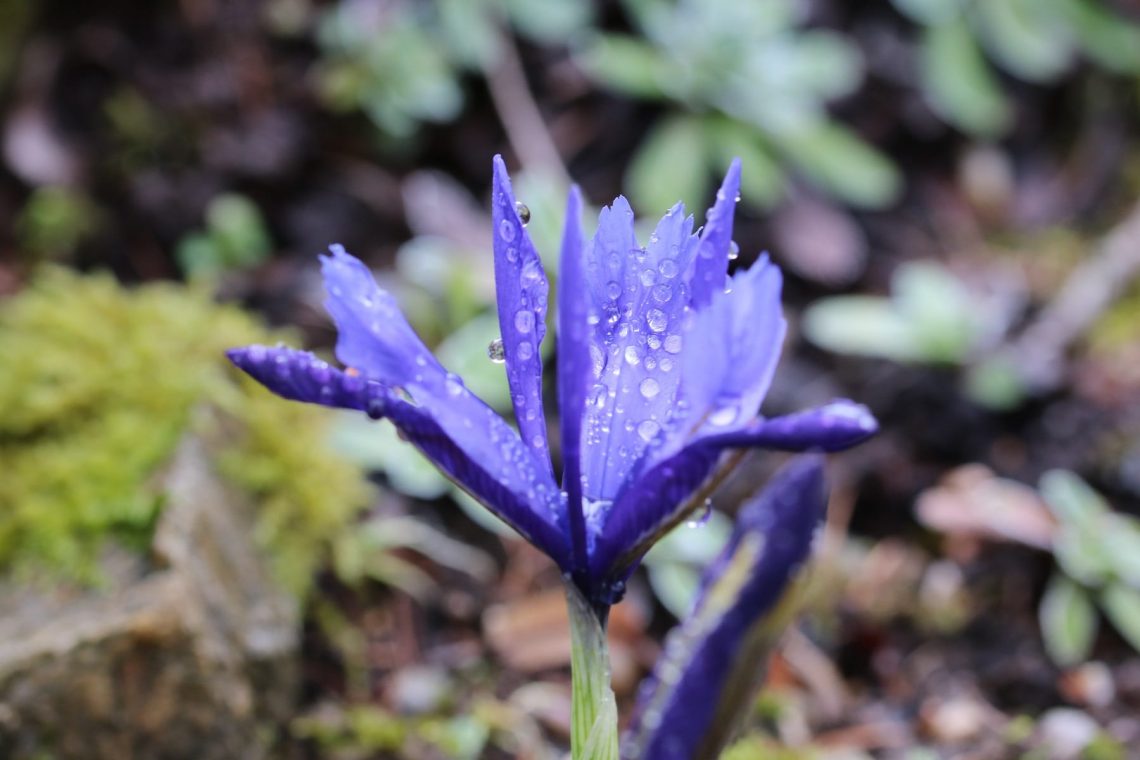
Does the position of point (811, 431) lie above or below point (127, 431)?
above

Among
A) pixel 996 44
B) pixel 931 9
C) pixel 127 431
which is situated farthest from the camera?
pixel 996 44

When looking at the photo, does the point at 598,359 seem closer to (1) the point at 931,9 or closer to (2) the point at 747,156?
(2) the point at 747,156

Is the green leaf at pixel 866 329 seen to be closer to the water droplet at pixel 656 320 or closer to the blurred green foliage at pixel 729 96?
the blurred green foliage at pixel 729 96

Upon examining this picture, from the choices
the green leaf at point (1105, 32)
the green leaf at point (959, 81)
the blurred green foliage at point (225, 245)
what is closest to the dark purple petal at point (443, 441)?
the blurred green foliage at point (225, 245)

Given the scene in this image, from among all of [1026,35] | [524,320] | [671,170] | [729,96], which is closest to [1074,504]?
[671,170]

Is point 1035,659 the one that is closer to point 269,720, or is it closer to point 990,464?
point 990,464

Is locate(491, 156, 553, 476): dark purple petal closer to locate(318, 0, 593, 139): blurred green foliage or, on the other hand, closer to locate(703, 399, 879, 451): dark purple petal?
locate(703, 399, 879, 451): dark purple petal

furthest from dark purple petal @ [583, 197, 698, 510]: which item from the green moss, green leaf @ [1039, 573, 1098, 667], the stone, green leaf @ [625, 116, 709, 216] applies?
green leaf @ [625, 116, 709, 216]
